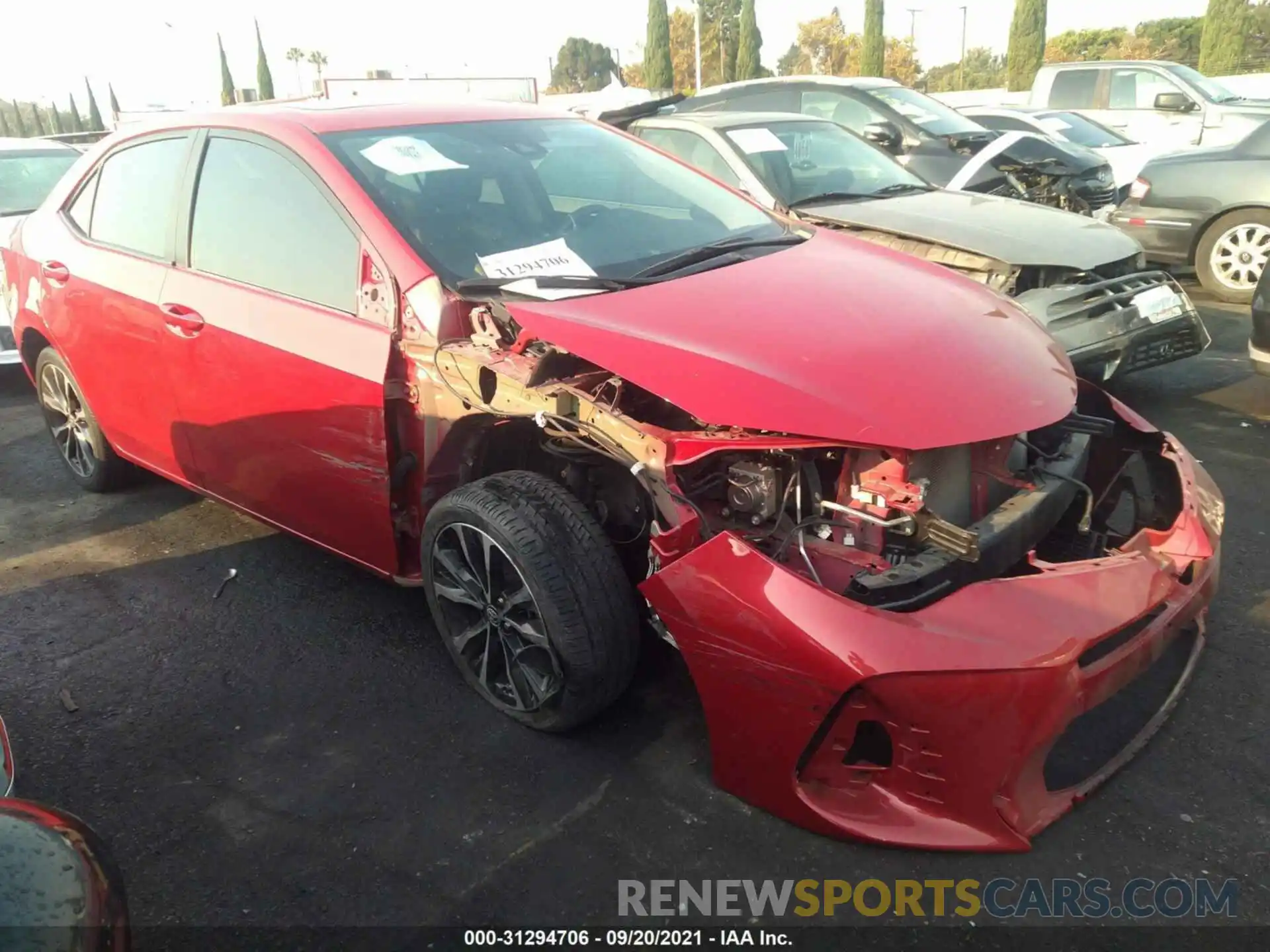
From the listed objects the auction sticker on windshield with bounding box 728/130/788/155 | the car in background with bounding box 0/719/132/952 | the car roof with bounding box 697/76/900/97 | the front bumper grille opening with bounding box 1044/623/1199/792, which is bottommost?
the front bumper grille opening with bounding box 1044/623/1199/792

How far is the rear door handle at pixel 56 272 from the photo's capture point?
13.4ft

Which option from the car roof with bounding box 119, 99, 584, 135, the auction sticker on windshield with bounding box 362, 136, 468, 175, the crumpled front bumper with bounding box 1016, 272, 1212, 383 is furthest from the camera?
the crumpled front bumper with bounding box 1016, 272, 1212, 383

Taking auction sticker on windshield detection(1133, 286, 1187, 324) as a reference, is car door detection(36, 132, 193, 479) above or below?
above

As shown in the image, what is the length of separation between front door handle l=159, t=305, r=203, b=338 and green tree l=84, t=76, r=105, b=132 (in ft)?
78.8

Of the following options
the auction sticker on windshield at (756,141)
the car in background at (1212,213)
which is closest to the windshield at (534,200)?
the auction sticker on windshield at (756,141)

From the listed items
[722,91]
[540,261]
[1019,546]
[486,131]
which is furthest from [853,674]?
[722,91]

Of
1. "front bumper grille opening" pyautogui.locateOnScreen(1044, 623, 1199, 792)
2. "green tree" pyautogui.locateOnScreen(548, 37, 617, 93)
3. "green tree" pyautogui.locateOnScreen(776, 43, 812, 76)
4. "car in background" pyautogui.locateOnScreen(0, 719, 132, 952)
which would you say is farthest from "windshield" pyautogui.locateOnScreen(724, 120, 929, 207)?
"green tree" pyautogui.locateOnScreen(548, 37, 617, 93)

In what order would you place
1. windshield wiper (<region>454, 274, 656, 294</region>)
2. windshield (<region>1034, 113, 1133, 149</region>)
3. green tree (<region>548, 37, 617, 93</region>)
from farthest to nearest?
green tree (<region>548, 37, 617, 93</region>), windshield (<region>1034, 113, 1133, 149</region>), windshield wiper (<region>454, 274, 656, 294</region>)

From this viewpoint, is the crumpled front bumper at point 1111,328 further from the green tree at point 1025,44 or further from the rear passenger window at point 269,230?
the green tree at point 1025,44

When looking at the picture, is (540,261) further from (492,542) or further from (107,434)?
(107,434)

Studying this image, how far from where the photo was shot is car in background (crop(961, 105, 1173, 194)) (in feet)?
34.2

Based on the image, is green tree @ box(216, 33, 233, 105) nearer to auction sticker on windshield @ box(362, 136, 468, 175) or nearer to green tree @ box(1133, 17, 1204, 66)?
auction sticker on windshield @ box(362, 136, 468, 175)

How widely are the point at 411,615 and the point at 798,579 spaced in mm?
1826

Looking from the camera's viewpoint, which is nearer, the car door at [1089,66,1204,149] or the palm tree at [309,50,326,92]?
the car door at [1089,66,1204,149]
